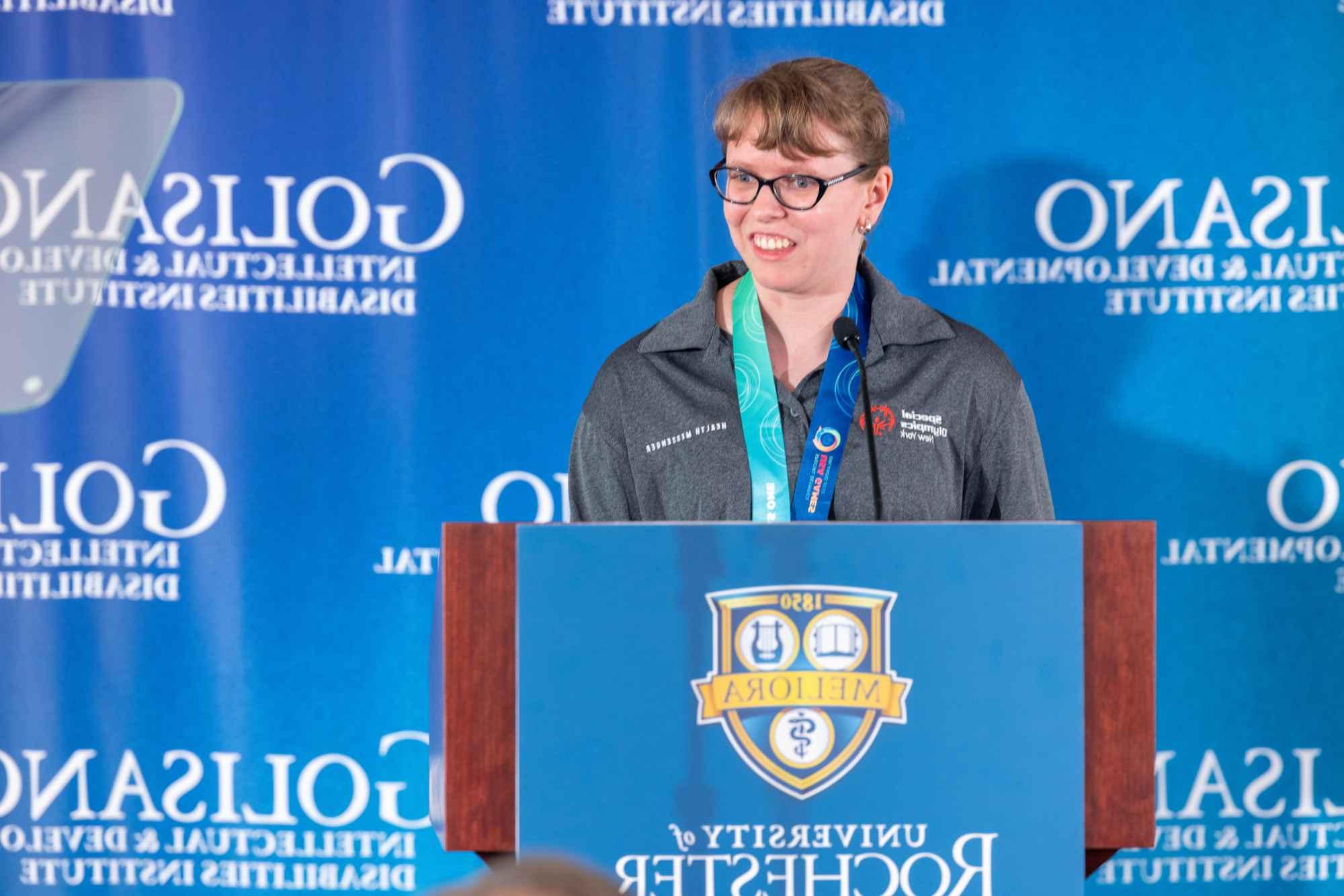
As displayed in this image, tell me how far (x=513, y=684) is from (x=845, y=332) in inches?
23.5

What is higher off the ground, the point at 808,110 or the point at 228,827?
the point at 808,110

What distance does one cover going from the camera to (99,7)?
109 inches

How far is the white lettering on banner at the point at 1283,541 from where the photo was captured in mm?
2730

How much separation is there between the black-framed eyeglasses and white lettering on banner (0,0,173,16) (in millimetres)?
1442

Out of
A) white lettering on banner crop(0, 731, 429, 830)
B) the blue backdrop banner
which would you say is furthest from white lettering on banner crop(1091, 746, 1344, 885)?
white lettering on banner crop(0, 731, 429, 830)

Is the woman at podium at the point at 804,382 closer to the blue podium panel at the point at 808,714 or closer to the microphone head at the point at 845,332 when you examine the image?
the microphone head at the point at 845,332

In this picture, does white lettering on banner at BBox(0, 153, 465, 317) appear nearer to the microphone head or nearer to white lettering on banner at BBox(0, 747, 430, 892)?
white lettering on banner at BBox(0, 747, 430, 892)

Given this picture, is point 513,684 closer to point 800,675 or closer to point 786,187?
point 800,675

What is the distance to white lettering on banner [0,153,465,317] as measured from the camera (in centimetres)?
276

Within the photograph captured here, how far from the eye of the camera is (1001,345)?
2.73m

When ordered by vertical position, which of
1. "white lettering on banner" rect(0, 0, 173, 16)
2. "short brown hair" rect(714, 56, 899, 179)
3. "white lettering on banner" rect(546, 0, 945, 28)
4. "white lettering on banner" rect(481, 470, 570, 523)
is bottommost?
"white lettering on banner" rect(481, 470, 570, 523)

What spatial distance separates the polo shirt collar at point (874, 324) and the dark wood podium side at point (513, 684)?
26.0 inches

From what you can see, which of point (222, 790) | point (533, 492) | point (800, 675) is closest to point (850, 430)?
point (800, 675)

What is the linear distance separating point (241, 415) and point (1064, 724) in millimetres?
1920
